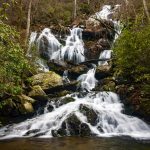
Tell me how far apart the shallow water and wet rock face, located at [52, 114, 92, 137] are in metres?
1.02

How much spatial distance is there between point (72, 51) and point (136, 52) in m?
12.0

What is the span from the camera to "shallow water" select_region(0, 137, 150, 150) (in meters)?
14.5

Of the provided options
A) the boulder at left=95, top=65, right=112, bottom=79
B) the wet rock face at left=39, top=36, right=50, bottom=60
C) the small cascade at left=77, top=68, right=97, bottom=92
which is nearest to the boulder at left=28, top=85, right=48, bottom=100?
the small cascade at left=77, top=68, right=97, bottom=92

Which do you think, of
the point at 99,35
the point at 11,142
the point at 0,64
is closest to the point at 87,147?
the point at 11,142

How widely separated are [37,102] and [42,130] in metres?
3.91

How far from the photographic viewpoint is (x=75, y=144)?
15.3m

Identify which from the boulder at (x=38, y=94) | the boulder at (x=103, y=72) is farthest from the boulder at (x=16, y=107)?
the boulder at (x=103, y=72)

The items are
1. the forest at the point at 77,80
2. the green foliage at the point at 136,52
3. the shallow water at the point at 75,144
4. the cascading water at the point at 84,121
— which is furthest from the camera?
the green foliage at the point at 136,52

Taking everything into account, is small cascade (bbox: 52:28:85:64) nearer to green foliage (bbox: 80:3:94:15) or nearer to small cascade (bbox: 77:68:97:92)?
small cascade (bbox: 77:68:97:92)

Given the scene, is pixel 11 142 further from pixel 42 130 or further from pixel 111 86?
pixel 111 86

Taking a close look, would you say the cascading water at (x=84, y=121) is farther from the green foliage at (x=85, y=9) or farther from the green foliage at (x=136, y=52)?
the green foliage at (x=85, y=9)

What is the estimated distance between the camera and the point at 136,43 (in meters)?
20.4

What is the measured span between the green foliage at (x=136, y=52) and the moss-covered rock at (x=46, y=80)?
203 inches

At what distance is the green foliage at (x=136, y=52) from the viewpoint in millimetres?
20000
